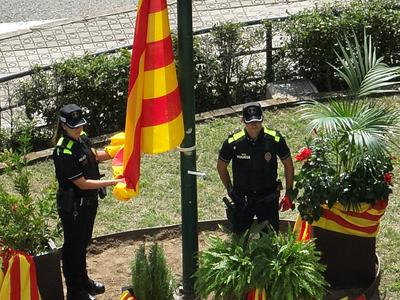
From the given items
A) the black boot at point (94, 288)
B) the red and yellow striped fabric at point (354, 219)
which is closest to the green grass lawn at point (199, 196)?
the red and yellow striped fabric at point (354, 219)

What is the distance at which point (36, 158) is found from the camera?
11250 millimetres

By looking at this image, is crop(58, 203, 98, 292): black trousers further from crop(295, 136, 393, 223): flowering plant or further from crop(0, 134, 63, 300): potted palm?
crop(295, 136, 393, 223): flowering plant

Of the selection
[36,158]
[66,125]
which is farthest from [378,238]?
[36,158]

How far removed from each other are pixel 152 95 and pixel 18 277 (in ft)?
5.64

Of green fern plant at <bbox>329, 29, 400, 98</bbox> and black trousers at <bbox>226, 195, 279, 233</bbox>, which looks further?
black trousers at <bbox>226, 195, 279, 233</bbox>

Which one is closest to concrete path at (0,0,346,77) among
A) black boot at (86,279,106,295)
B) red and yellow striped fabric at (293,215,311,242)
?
black boot at (86,279,106,295)

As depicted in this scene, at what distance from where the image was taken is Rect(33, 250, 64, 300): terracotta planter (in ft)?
25.5

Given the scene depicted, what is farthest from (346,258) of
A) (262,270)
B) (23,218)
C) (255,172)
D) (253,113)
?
(23,218)

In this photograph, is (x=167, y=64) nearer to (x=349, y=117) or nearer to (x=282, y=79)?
(x=349, y=117)

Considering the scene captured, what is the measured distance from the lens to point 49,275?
309 inches

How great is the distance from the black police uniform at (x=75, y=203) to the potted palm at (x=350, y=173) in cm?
173

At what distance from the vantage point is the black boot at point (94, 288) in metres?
8.41

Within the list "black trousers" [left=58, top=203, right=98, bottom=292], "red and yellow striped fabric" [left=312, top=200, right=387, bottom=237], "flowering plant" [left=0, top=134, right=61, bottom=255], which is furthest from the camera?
"black trousers" [left=58, top=203, right=98, bottom=292]

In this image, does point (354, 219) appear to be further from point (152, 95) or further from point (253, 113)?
point (152, 95)
